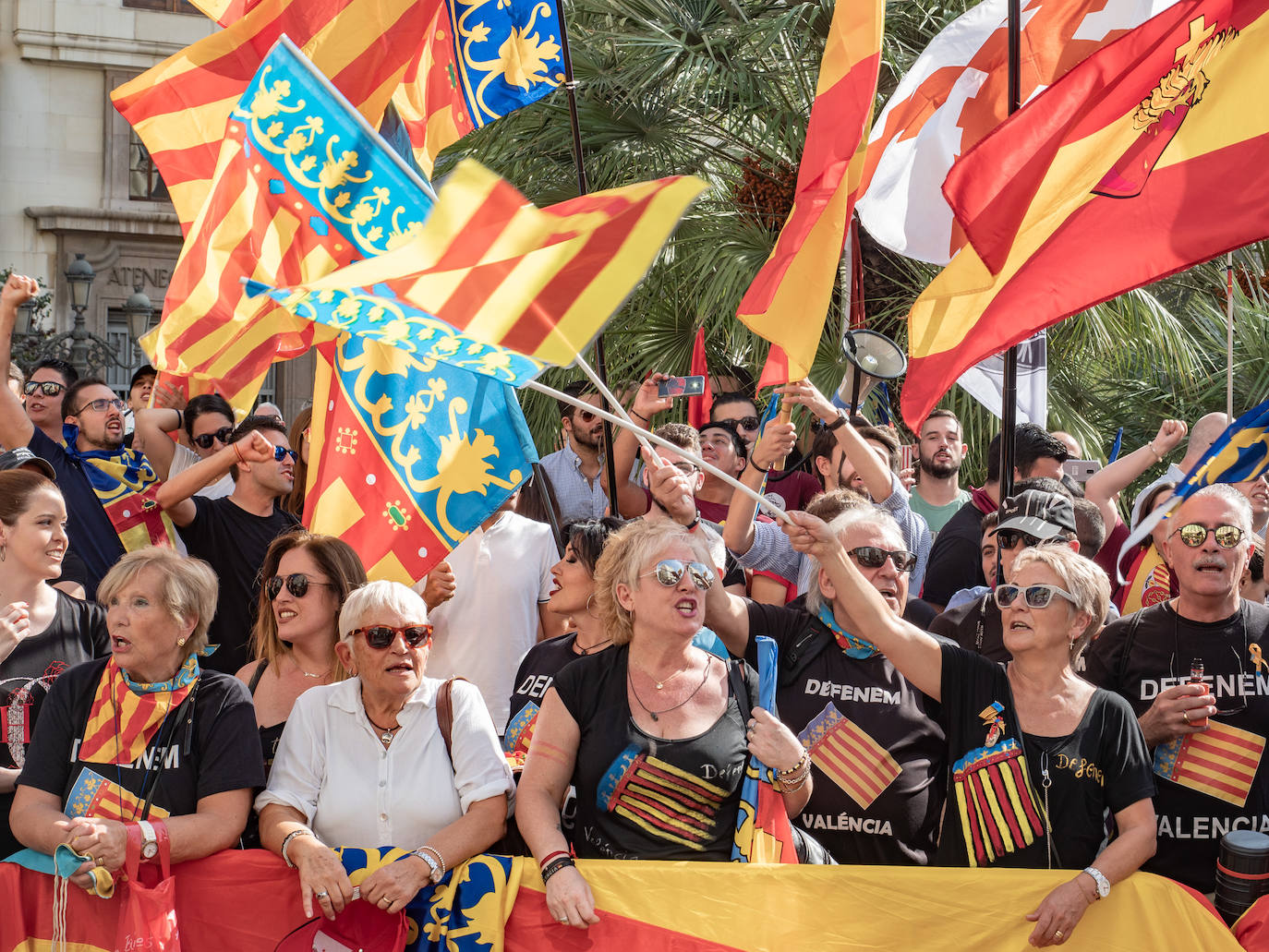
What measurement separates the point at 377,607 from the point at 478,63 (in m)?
2.69

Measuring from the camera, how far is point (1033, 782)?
13.0 ft

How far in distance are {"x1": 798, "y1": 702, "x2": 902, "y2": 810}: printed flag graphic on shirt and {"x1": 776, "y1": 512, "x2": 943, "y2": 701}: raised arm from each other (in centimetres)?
22

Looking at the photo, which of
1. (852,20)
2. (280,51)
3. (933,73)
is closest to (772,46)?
(933,73)

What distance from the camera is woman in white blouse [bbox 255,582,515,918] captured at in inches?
159

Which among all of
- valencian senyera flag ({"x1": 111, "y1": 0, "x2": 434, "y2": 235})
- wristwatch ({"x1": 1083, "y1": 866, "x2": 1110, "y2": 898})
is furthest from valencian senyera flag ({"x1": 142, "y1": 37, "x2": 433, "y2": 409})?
wristwatch ({"x1": 1083, "y1": 866, "x2": 1110, "y2": 898})

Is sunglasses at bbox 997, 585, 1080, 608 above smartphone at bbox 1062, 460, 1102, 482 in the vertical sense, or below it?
below

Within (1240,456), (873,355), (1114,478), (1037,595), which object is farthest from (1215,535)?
(1114,478)

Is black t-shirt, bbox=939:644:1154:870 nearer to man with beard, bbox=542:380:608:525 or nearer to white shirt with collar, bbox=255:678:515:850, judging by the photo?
white shirt with collar, bbox=255:678:515:850

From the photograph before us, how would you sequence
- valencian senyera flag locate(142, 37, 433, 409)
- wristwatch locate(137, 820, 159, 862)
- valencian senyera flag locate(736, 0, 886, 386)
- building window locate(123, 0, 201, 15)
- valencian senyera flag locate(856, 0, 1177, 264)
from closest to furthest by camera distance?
wristwatch locate(137, 820, 159, 862)
valencian senyera flag locate(142, 37, 433, 409)
valencian senyera flag locate(736, 0, 886, 386)
valencian senyera flag locate(856, 0, 1177, 264)
building window locate(123, 0, 201, 15)

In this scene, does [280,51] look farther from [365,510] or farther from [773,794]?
[773,794]

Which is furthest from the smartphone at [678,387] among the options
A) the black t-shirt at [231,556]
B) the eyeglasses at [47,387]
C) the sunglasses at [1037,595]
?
the eyeglasses at [47,387]

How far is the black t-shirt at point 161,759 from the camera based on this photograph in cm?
407

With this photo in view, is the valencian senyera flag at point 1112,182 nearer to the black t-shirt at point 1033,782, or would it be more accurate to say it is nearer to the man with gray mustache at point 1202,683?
the man with gray mustache at point 1202,683

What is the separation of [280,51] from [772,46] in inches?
277
